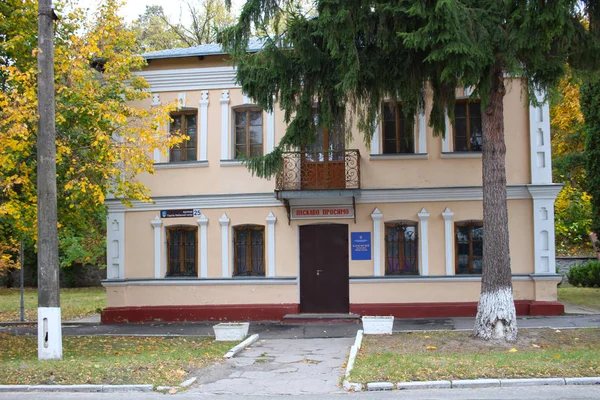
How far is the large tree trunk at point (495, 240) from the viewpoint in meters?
12.8

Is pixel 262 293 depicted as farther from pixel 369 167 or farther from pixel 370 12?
pixel 370 12

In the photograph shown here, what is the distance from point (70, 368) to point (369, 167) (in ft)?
32.8

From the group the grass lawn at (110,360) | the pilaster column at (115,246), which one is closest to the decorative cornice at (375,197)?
the pilaster column at (115,246)

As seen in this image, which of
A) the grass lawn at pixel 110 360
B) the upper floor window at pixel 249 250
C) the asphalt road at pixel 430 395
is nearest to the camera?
the asphalt road at pixel 430 395

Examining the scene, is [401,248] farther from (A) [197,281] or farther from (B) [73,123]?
(B) [73,123]

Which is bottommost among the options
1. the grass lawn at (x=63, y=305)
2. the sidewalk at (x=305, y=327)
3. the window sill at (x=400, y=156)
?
the grass lawn at (x=63, y=305)

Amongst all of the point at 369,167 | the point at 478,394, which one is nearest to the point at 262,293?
the point at 369,167

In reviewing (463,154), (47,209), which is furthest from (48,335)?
(463,154)

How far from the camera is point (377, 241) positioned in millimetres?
17891

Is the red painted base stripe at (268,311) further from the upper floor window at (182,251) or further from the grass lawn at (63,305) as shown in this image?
the grass lawn at (63,305)

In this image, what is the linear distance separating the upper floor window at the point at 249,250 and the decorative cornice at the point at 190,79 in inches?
163

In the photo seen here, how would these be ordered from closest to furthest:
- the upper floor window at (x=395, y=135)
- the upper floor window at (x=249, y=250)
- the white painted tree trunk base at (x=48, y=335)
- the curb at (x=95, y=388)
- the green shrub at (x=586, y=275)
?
the curb at (x=95, y=388) < the white painted tree trunk base at (x=48, y=335) < the upper floor window at (x=395, y=135) < the upper floor window at (x=249, y=250) < the green shrub at (x=586, y=275)

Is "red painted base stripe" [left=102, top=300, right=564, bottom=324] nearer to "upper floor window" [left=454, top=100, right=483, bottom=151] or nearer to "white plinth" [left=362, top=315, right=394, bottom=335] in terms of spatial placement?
"white plinth" [left=362, top=315, right=394, bottom=335]

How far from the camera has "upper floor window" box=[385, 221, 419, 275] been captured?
1791 centimetres
